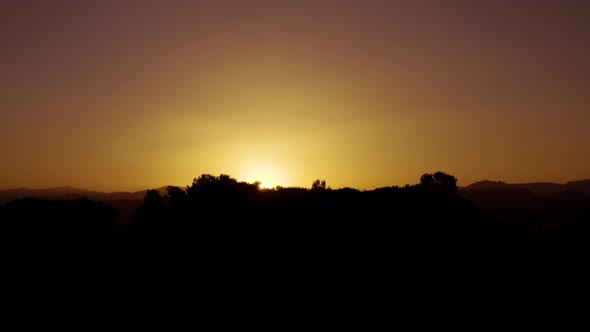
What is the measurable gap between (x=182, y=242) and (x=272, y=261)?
9.56 m

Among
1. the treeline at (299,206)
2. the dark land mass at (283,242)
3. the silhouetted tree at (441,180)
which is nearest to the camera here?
the dark land mass at (283,242)

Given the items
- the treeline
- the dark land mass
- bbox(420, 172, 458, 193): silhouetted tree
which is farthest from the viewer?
bbox(420, 172, 458, 193): silhouetted tree

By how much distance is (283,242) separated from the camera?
38594mm

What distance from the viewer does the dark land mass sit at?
33.2 m

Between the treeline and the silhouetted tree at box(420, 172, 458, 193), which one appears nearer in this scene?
the treeline

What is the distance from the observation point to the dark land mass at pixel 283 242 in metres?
33.2

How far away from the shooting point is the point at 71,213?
49.2 metres

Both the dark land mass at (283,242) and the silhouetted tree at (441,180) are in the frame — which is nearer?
the dark land mass at (283,242)

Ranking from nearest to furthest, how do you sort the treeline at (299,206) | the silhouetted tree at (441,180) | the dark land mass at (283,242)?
the dark land mass at (283,242) < the treeline at (299,206) < the silhouetted tree at (441,180)

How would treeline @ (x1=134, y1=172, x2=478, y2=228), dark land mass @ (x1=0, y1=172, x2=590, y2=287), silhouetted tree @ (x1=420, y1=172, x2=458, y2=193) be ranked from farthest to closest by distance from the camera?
silhouetted tree @ (x1=420, y1=172, x2=458, y2=193)
treeline @ (x1=134, y1=172, x2=478, y2=228)
dark land mass @ (x1=0, y1=172, x2=590, y2=287)

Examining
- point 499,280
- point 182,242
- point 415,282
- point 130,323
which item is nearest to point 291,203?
point 182,242

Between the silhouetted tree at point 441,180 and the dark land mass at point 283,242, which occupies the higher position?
the silhouetted tree at point 441,180

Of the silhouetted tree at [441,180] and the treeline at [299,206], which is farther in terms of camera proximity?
the silhouetted tree at [441,180]

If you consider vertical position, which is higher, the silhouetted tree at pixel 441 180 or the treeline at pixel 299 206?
the silhouetted tree at pixel 441 180
